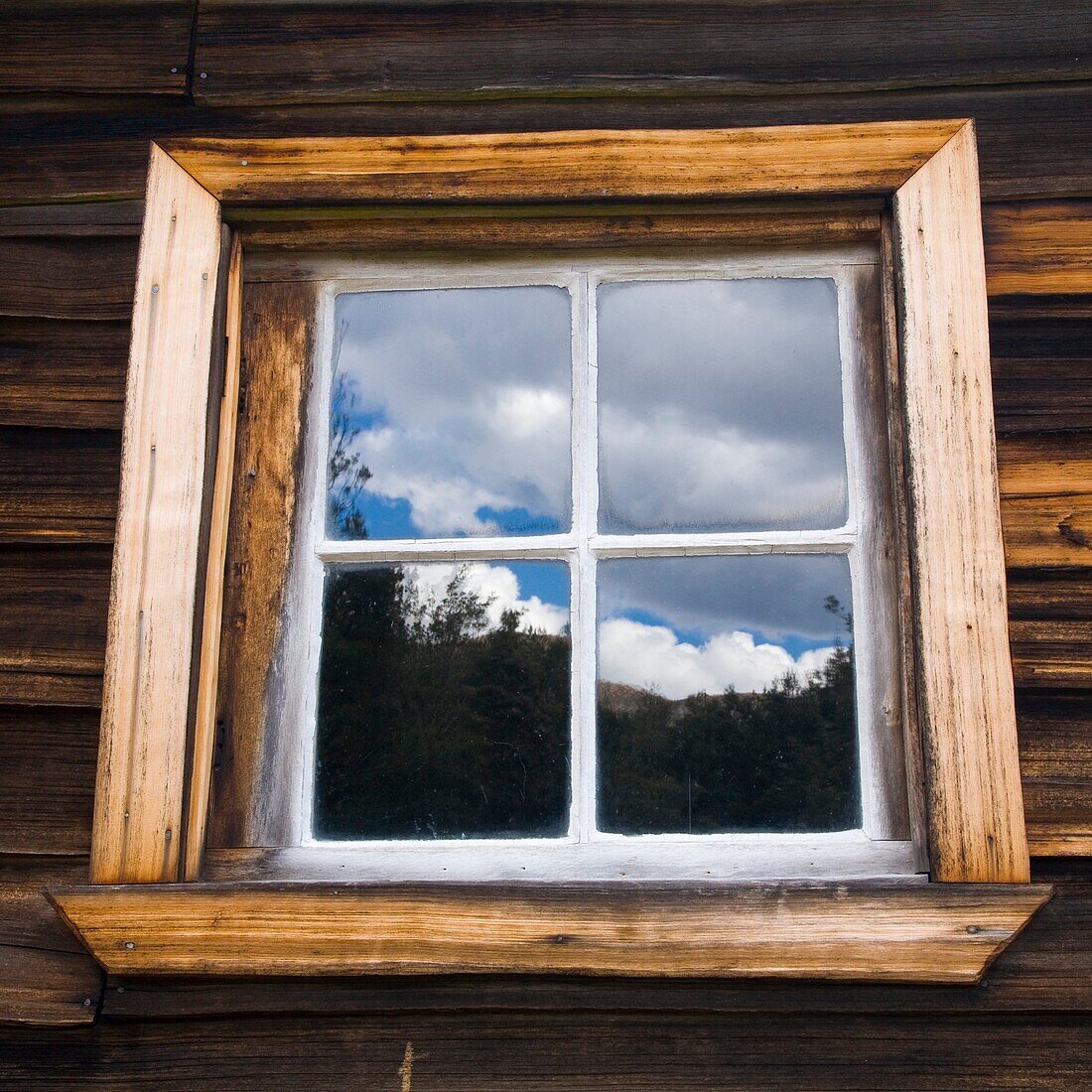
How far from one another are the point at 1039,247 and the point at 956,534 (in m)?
0.44

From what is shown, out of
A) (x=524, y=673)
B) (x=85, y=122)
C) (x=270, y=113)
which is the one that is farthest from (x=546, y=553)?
(x=85, y=122)

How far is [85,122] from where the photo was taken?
1.44m

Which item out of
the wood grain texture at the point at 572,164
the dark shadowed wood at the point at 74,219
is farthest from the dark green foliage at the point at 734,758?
the dark shadowed wood at the point at 74,219

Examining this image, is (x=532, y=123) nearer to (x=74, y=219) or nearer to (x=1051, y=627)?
(x=74, y=219)

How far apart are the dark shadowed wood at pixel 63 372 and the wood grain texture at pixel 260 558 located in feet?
0.58

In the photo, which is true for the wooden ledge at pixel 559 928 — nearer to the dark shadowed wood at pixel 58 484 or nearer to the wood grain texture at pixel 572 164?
the dark shadowed wood at pixel 58 484

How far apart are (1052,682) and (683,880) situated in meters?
0.53

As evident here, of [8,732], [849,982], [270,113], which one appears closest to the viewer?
[849,982]

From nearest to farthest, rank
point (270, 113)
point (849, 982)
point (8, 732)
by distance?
point (849, 982) → point (8, 732) → point (270, 113)

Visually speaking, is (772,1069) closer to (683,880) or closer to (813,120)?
(683,880)

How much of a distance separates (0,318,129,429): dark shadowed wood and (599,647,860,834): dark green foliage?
2.67 feet

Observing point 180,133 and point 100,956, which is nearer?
point 100,956

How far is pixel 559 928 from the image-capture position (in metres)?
1.14

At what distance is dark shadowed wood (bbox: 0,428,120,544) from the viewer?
1316 mm
